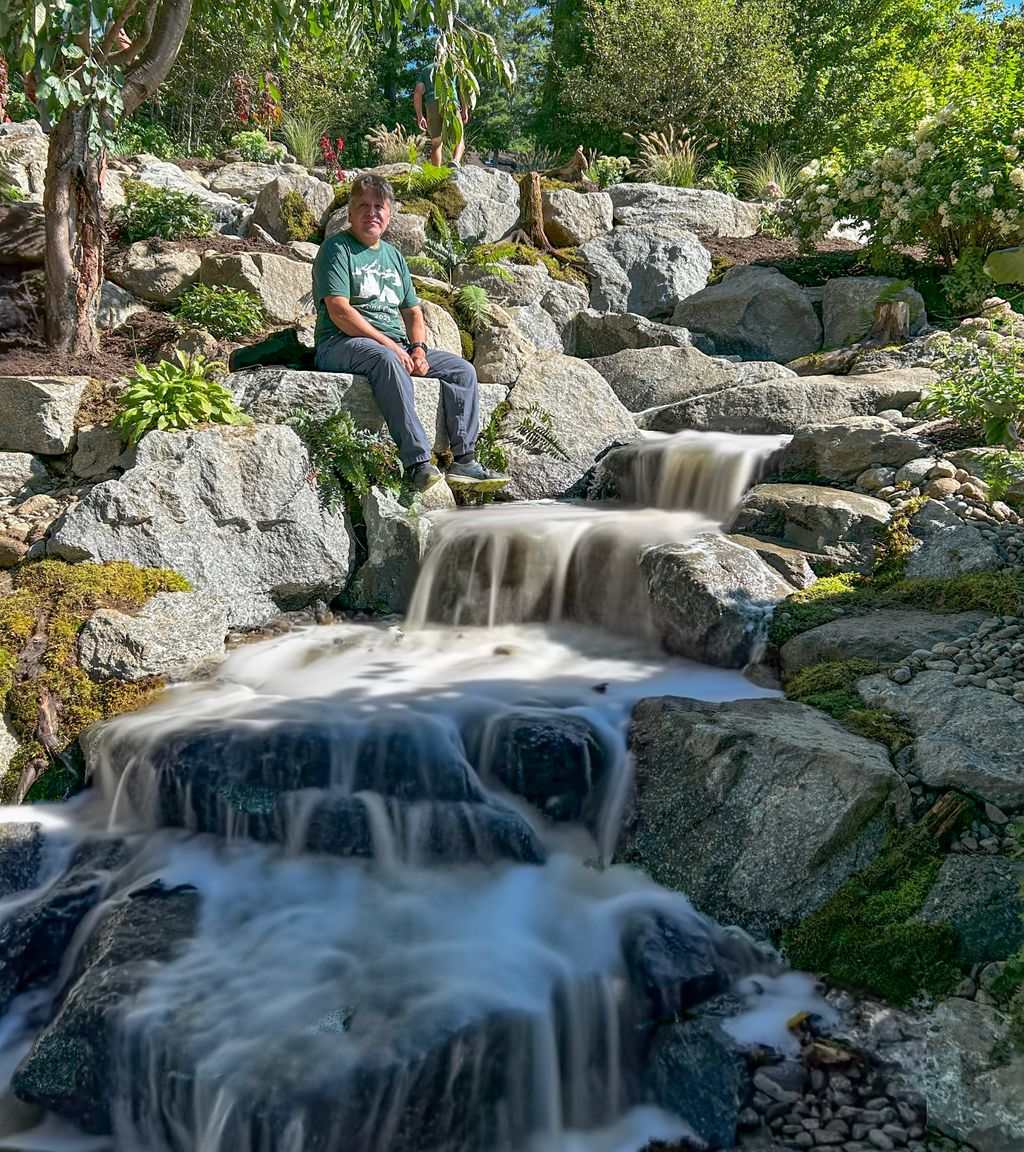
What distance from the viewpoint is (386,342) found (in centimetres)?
704

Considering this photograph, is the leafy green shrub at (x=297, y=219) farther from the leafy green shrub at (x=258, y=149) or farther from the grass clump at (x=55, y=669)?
the grass clump at (x=55, y=669)

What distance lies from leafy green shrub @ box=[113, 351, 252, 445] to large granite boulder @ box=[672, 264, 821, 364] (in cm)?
686

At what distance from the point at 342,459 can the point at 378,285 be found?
1.49 meters

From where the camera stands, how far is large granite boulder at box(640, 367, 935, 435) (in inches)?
306

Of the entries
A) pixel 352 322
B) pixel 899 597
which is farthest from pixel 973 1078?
pixel 352 322

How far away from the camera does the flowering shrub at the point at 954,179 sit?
920cm

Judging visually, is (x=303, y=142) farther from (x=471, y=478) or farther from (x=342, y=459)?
(x=342, y=459)

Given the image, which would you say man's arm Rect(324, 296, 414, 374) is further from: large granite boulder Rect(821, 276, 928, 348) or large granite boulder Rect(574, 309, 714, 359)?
large granite boulder Rect(821, 276, 928, 348)

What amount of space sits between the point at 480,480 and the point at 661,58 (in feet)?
44.8

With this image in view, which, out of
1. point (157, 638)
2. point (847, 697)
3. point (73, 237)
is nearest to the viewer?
point (847, 697)

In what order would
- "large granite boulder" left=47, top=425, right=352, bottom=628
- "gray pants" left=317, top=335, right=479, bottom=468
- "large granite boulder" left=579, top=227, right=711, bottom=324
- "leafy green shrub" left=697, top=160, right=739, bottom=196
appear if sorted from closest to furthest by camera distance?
"large granite boulder" left=47, top=425, right=352, bottom=628 → "gray pants" left=317, top=335, right=479, bottom=468 → "large granite boulder" left=579, top=227, right=711, bottom=324 → "leafy green shrub" left=697, top=160, right=739, bottom=196

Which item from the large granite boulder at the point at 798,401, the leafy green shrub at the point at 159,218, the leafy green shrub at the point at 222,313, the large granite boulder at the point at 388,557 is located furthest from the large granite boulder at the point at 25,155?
the large granite boulder at the point at 798,401

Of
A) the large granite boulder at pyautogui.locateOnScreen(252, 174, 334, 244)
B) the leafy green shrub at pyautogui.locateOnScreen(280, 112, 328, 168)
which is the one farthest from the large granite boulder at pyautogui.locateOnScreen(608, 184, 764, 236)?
the leafy green shrub at pyautogui.locateOnScreen(280, 112, 328, 168)

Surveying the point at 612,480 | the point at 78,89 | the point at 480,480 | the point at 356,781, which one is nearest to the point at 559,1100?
the point at 356,781
